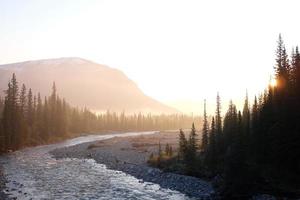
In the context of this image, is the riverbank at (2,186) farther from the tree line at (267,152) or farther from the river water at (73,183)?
the tree line at (267,152)

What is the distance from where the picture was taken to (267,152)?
47.4 metres

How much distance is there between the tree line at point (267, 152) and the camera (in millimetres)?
37031

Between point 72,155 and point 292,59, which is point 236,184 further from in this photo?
point 72,155

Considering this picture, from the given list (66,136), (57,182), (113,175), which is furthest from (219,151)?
(66,136)

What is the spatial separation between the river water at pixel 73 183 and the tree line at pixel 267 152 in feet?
19.3

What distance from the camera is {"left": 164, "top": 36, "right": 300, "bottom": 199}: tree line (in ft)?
121

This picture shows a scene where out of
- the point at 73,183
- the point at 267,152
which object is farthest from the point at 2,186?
the point at 267,152

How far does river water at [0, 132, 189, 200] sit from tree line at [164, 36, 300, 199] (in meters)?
5.87

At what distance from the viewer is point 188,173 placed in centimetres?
4838

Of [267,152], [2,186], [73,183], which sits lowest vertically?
[73,183]

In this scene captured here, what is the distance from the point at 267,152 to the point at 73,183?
2281 cm

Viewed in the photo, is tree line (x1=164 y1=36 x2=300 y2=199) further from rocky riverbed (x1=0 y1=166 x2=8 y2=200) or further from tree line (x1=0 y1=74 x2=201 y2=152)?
tree line (x1=0 y1=74 x2=201 y2=152)

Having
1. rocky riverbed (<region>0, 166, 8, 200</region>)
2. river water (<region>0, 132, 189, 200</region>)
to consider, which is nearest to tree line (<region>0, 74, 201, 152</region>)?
river water (<region>0, 132, 189, 200</region>)

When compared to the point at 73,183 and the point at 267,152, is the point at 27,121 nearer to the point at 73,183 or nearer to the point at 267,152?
the point at 73,183
